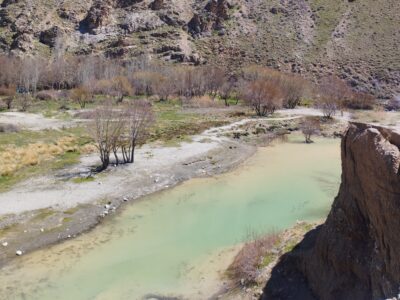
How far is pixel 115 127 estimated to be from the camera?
33750 mm

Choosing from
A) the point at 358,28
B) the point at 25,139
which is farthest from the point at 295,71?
the point at 25,139

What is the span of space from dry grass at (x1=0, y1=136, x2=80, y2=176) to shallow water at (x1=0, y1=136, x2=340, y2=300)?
11.1m

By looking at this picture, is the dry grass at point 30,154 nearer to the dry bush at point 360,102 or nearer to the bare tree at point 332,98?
the bare tree at point 332,98

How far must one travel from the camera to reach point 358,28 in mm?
112250

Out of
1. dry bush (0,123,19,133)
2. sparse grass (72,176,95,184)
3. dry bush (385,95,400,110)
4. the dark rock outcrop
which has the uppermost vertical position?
the dark rock outcrop

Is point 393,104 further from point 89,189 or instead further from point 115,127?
point 89,189

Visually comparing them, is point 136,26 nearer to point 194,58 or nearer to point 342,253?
point 194,58

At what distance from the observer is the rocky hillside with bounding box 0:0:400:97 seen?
108m

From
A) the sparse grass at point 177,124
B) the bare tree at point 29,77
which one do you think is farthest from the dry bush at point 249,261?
the bare tree at point 29,77

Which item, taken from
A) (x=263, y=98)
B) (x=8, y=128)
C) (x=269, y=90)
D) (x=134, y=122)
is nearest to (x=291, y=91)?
(x=269, y=90)

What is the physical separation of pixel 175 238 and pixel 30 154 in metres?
18.7

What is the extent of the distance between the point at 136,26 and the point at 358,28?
2164 inches

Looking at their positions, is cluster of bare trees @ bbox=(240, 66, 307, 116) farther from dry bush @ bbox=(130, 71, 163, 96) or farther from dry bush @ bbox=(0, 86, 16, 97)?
dry bush @ bbox=(0, 86, 16, 97)

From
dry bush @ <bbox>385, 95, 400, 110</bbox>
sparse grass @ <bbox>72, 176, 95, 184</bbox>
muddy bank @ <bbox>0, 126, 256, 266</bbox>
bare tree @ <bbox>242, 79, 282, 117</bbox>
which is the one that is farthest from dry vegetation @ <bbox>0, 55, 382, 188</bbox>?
dry bush @ <bbox>385, 95, 400, 110</bbox>
